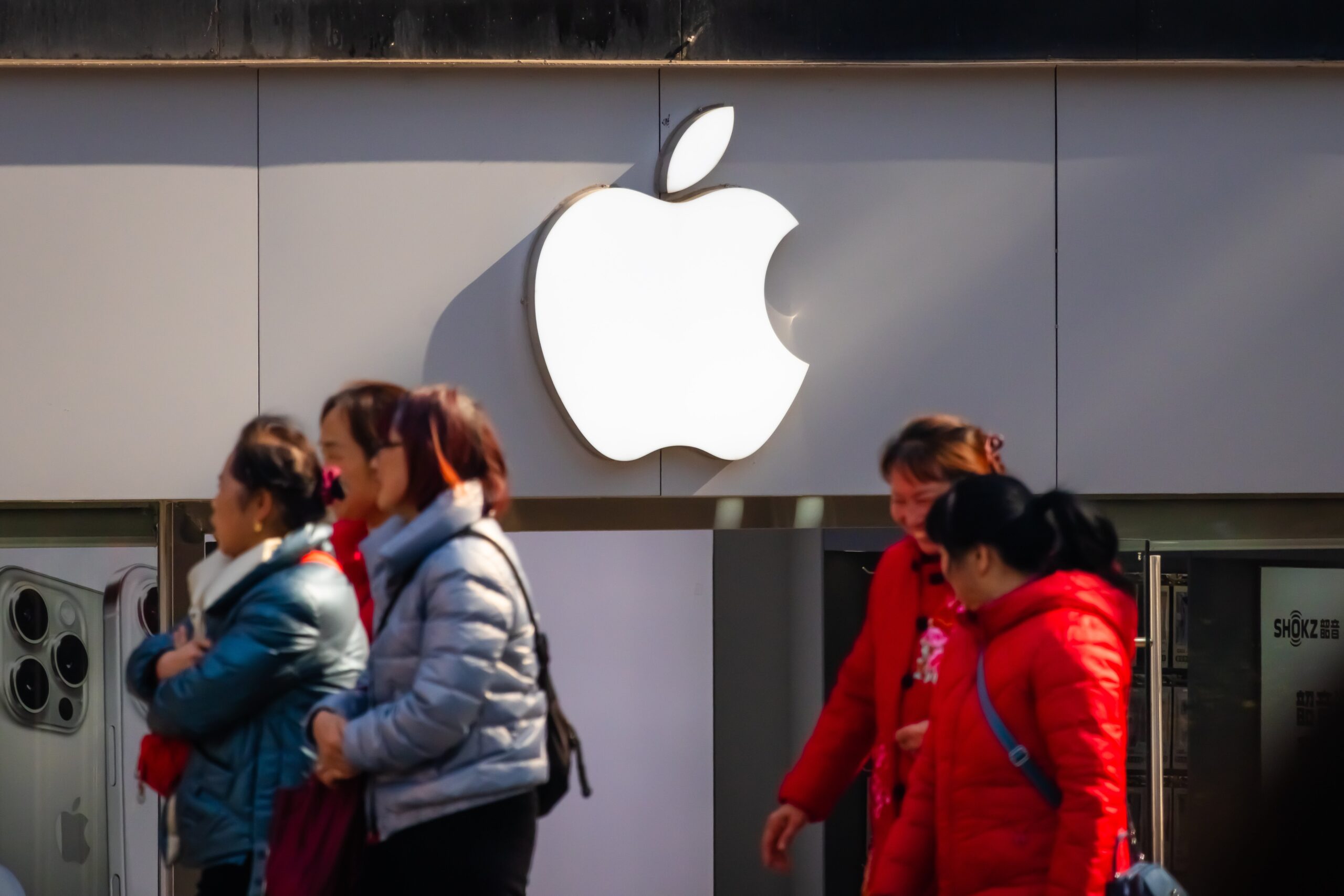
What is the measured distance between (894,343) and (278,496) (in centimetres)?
283

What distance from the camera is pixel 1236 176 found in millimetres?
5422

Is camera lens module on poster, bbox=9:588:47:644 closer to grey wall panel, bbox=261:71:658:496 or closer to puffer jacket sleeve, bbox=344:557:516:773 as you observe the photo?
grey wall panel, bbox=261:71:658:496

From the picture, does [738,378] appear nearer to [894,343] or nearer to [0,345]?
[894,343]

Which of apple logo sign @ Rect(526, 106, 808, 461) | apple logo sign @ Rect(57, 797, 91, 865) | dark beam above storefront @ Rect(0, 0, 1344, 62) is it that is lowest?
apple logo sign @ Rect(57, 797, 91, 865)

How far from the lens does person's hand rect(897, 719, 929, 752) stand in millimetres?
3057

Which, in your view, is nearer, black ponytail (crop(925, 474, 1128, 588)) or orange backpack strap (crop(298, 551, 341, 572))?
black ponytail (crop(925, 474, 1128, 588))

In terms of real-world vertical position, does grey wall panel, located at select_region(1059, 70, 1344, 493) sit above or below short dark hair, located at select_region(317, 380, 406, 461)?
above

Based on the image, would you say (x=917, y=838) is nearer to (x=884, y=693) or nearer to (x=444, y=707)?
(x=884, y=693)

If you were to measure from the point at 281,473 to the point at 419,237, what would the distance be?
2.24 meters

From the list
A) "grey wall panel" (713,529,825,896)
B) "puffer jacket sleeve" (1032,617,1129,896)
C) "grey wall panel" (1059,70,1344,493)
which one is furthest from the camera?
"grey wall panel" (713,529,825,896)

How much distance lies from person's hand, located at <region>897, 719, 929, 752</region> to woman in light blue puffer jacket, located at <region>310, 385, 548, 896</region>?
0.80 meters

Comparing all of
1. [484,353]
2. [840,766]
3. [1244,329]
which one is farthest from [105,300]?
[1244,329]

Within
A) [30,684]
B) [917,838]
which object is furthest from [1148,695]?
[30,684]

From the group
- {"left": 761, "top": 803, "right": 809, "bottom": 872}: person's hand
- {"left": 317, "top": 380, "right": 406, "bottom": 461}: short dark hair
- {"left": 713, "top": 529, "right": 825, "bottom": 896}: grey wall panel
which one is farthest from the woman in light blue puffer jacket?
{"left": 713, "top": 529, "right": 825, "bottom": 896}: grey wall panel
